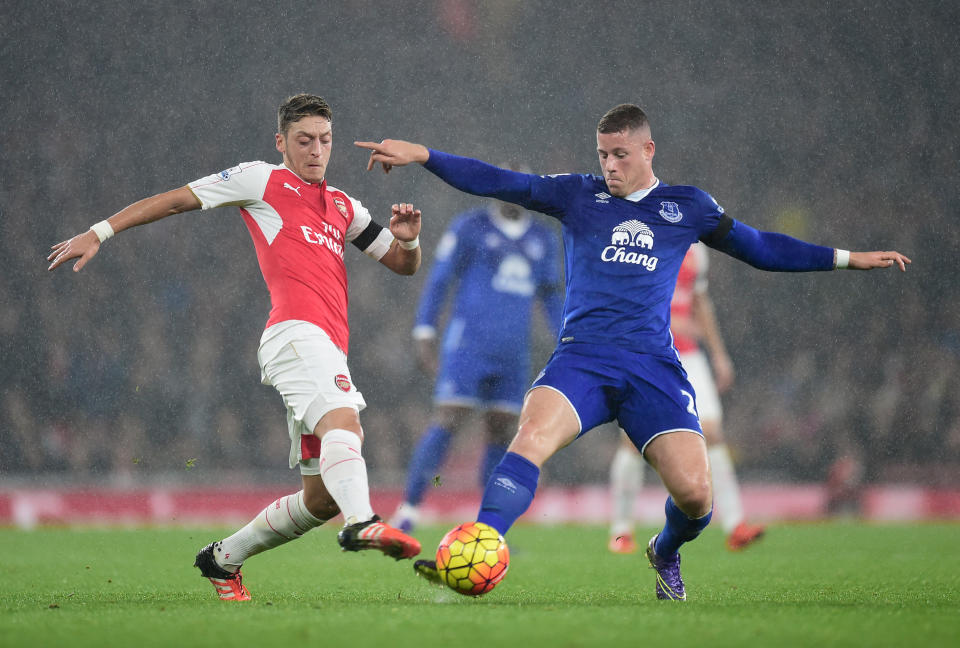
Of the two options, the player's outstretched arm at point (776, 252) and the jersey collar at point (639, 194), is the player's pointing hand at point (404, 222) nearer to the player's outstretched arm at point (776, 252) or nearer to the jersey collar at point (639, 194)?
the jersey collar at point (639, 194)

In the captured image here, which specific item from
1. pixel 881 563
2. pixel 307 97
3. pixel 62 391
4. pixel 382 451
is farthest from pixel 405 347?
pixel 307 97

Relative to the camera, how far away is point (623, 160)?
14.6ft

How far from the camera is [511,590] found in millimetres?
4859

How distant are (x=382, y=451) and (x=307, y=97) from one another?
10.2m

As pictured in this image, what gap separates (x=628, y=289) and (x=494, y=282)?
3.12 metres

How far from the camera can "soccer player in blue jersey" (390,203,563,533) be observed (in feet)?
23.8

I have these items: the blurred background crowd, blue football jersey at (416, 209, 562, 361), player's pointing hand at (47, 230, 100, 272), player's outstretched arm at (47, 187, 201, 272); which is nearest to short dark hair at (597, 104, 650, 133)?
player's outstretched arm at (47, 187, 201, 272)

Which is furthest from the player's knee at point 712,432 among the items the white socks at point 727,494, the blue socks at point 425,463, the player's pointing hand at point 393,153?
the player's pointing hand at point 393,153

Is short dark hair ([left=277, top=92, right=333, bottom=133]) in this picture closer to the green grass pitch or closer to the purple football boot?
the green grass pitch

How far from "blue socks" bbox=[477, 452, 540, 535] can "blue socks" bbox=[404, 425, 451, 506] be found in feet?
9.77

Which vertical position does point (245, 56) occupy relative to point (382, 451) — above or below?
above

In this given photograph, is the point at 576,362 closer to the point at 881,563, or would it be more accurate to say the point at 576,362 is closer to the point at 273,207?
the point at 273,207

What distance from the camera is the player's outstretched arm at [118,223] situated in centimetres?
397

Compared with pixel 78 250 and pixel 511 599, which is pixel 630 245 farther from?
pixel 78 250
